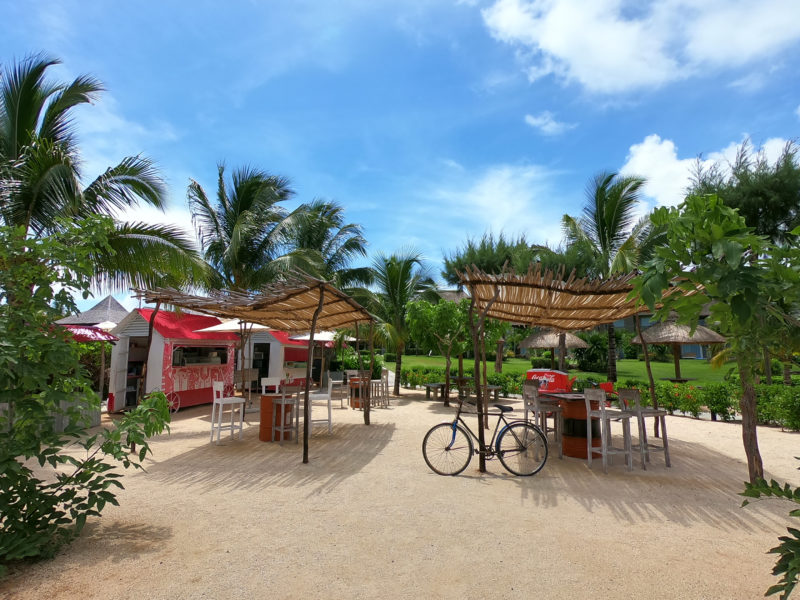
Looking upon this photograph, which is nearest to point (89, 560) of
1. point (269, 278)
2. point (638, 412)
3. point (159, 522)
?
point (159, 522)

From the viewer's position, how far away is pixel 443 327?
14.6m

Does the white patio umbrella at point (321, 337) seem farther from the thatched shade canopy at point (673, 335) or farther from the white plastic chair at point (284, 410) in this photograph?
the thatched shade canopy at point (673, 335)

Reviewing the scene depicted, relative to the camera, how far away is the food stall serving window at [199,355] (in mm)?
12038

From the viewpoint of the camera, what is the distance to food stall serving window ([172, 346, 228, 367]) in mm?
→ 12038

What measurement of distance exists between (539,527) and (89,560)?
363 centimetres

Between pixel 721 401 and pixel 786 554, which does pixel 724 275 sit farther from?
pixel 721 401

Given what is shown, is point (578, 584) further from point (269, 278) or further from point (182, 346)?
point (269, 278)

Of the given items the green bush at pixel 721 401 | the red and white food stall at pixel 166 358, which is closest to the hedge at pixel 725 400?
the green bush at pixel 721 401

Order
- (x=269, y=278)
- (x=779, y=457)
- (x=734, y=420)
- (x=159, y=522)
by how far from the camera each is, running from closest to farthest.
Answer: (x=159, y=522), (x=779, y=457), (x=734, y=420), (x=269, y=278)

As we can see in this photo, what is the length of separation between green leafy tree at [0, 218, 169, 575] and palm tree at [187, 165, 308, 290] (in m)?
11.0

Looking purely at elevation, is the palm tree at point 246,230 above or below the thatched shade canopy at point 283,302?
above

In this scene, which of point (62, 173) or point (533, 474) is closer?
point (533, 474)

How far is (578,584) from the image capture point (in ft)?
10.1

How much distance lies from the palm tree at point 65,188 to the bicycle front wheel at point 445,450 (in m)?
5.83
